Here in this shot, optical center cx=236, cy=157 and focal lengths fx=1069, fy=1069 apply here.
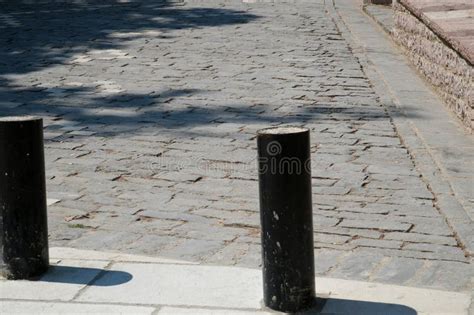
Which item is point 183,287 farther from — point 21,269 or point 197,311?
point 21,269

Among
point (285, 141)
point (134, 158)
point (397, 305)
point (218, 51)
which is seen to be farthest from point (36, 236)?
point (218, 51)

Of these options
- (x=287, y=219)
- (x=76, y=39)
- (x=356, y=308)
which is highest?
(x=287, y=219)

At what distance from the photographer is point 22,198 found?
5145 millimetres

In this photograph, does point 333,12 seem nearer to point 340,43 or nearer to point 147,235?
point 340,43

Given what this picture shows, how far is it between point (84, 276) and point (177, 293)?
1.77 feet

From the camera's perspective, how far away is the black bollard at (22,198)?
510 centimetres

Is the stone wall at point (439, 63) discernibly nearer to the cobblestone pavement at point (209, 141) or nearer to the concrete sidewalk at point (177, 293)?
the cobblestone pavement at point (209, 141)

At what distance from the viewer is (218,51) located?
12625 millimetres

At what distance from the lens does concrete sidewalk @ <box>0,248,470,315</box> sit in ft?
15.8

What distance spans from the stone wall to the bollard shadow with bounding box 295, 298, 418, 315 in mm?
3835

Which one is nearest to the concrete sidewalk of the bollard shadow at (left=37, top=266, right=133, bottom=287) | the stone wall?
the bollard shadow at (left=37, top=266, right=133, bottom=287)

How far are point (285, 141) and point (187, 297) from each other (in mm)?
903

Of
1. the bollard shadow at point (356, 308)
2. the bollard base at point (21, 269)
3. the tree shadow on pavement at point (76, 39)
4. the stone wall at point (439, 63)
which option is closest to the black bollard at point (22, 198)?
the bollard base at point (21, 269)

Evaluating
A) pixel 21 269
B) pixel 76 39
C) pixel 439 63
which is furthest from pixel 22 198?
pixel 76 39
